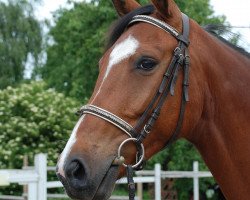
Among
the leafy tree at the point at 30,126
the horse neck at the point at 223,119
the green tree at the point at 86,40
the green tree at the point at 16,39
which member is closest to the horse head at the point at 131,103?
the horse neck at the point at 223,119

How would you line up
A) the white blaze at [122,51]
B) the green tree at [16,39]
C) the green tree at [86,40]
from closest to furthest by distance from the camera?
1. the white blaze at [122,51]
2. the green tree at [86,40]
3. the green tree at [16,39]

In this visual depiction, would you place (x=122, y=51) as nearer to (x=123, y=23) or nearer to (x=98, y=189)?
(x=123, y=23)

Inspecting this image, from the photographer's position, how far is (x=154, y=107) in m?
2.54

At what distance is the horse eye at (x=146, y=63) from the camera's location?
8.35 ft

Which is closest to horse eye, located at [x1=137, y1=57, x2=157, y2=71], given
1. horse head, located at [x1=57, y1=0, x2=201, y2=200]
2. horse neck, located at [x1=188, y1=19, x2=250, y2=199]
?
horse head, located at [x1=57, y1=0, x2=201, y2=200]

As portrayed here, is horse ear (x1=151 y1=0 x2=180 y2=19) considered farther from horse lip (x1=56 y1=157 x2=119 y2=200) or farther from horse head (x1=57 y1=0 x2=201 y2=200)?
horse lip (x1=56 y1=157 x2=119 y2=200)

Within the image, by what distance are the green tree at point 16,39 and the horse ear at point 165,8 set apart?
66.5 ft

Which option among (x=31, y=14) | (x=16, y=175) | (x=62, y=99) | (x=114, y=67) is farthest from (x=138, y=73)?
(x=31, y=14)

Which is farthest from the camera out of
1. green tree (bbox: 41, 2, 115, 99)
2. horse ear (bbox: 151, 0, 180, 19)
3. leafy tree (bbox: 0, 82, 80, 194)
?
green tree (bbox: 41, 2, 115, 99)

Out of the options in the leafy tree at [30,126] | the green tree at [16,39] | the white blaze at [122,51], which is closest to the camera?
the white blaze at [122,51]

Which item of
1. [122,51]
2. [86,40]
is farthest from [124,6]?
[86,40]

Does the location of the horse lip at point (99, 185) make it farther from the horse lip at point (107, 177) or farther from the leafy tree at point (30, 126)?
the leafy tree at point (30, 126)

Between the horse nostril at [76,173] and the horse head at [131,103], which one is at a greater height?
the horse head at [131,103]

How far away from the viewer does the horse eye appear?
2545 mm
